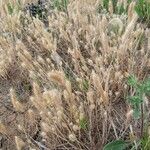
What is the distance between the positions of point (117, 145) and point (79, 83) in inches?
17.5

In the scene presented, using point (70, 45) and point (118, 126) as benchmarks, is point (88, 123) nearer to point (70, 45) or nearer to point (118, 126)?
point (118, 126)

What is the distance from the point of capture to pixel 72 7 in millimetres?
3082

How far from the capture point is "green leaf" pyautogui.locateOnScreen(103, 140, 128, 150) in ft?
6.46

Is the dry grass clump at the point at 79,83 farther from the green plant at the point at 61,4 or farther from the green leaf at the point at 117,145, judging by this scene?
the green plant at the point at 61,4

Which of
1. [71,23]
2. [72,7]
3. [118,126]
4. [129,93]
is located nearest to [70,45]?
[71,23]

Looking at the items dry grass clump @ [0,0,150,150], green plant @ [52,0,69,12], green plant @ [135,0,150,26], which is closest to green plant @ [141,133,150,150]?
dry grass clump @ [0,0,150,150]

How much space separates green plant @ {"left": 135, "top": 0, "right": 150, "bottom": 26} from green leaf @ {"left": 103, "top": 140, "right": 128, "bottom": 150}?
4.55ft

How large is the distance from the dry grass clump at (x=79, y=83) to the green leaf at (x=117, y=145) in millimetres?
67

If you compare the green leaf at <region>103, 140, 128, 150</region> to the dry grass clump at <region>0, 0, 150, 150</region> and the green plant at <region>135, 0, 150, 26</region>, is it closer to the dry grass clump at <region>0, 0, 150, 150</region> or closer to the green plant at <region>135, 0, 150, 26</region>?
the dry grass clump at <region>0, 0, 150, 150</region>

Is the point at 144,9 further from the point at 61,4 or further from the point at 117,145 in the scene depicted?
the point at 117,145

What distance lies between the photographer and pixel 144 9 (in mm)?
3117

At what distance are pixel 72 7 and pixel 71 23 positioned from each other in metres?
0.23

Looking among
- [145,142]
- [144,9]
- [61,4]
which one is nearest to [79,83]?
[145,142]

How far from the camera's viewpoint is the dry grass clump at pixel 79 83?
2.00 m
